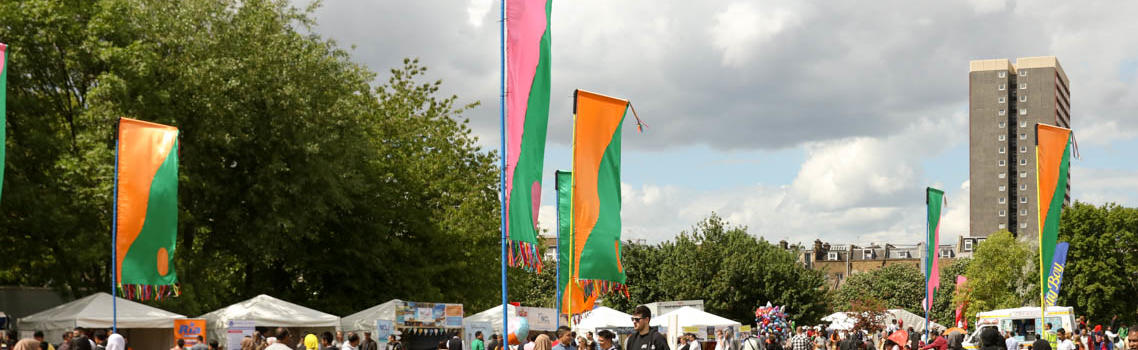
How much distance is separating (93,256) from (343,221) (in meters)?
11.3

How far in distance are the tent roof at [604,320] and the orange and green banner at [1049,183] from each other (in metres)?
14.4

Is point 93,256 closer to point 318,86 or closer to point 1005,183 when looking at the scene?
point 318,86

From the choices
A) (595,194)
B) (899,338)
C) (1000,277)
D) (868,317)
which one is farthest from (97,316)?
(1000,277)

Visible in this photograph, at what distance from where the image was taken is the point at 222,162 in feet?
109

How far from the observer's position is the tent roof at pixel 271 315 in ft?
85.9

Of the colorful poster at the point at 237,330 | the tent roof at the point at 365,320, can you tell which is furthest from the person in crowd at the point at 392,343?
the tent roof at the point at 365,320

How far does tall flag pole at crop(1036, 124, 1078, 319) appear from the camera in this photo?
22.2 m

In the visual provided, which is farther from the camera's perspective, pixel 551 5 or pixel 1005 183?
pixel 1005 183

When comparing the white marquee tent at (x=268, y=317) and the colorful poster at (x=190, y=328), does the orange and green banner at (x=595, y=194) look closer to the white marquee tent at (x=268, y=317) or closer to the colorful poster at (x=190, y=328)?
the colorful poster at (x=190, y=328)

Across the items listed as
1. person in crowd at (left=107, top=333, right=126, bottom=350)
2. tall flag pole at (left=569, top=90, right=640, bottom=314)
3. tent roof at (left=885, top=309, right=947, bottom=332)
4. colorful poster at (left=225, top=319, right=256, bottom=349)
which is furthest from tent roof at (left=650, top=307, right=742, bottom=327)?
tent roof at (left=885, top=309, right=947, bottom=332)

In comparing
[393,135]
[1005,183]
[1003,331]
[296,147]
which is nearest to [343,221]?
[393,135]

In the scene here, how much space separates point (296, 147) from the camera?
105 ft

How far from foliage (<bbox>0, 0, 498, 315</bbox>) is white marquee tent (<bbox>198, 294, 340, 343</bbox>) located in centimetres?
397

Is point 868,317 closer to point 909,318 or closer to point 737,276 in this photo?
point 909,318
